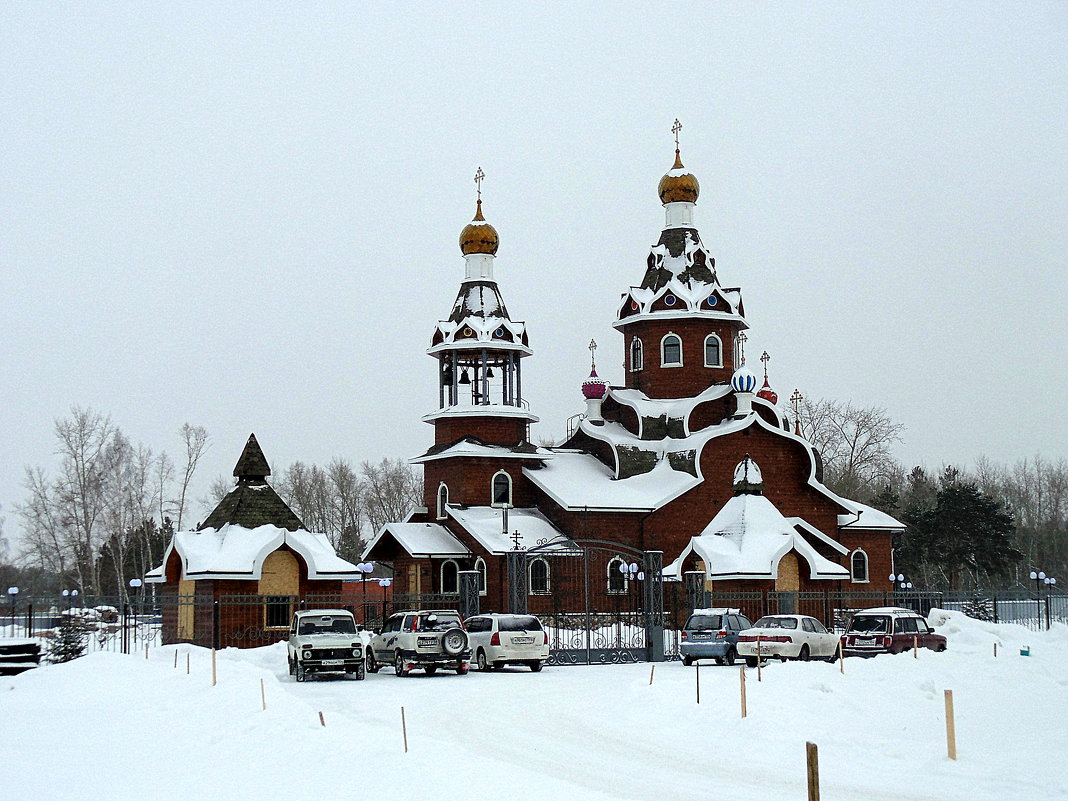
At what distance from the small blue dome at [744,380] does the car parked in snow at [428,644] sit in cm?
2014

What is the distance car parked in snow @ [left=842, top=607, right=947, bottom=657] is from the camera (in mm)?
28172

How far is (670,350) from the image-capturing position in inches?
1852

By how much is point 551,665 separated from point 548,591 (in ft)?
33.8

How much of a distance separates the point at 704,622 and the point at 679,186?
76.8 feet

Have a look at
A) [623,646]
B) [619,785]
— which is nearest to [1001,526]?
[623,646]

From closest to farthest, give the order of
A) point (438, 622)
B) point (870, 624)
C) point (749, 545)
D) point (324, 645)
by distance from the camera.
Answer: point (324, 645), point (438, 622), point (870, 624), point (749, 545)

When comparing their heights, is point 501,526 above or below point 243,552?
above

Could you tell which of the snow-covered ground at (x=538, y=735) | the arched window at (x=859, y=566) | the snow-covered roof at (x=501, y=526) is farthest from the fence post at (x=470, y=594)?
the arched window at (x=859, y=566)

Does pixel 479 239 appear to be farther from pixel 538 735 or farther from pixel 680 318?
pixel 538 735

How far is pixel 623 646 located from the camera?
32.8 meters

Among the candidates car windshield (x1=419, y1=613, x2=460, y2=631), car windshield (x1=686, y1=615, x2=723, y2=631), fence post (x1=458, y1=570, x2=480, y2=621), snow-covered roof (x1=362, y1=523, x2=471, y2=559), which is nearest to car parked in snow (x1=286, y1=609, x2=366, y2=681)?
car windshield (x1=419, y1=613, x2=460, y2=631)

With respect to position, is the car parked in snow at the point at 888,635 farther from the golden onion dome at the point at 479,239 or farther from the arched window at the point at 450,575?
the golden onion dome at the point at 479,239

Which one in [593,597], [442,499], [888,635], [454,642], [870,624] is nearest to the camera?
[454,642]

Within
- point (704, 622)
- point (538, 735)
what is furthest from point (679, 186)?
point (538, 735)
